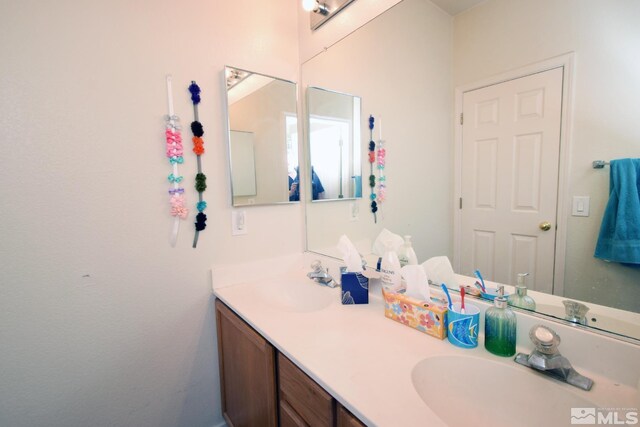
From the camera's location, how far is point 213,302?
54.3 inches

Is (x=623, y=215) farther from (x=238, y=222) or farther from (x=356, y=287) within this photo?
(x=238, y=222)

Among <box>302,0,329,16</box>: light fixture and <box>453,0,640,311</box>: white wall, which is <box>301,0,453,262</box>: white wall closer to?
<box>302,0,329,16</box>: light fixture

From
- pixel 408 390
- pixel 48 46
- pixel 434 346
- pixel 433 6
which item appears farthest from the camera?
pixel 433 6

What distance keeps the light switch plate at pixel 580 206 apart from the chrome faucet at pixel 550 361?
0.33 meters

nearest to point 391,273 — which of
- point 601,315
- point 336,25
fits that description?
point 601,315

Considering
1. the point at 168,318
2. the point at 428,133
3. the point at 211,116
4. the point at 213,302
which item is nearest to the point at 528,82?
the point at 428,133

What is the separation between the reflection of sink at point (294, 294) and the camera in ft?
4.35

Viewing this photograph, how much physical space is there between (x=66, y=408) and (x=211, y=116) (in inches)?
51.7

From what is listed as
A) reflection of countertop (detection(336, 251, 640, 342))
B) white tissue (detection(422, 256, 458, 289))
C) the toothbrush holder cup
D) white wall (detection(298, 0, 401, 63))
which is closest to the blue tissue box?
white tissue (detection(422, 256, 458, 289))

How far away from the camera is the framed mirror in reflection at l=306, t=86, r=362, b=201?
1505 mm

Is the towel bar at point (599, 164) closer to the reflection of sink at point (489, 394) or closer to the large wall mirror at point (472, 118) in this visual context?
the large wall mirror at point (472, 118)

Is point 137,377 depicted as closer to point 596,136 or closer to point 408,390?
point 408,390

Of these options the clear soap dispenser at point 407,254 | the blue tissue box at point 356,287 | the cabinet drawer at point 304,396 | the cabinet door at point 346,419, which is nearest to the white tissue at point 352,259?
the blue tissue box at point 356,287

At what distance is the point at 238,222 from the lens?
4.71ft
